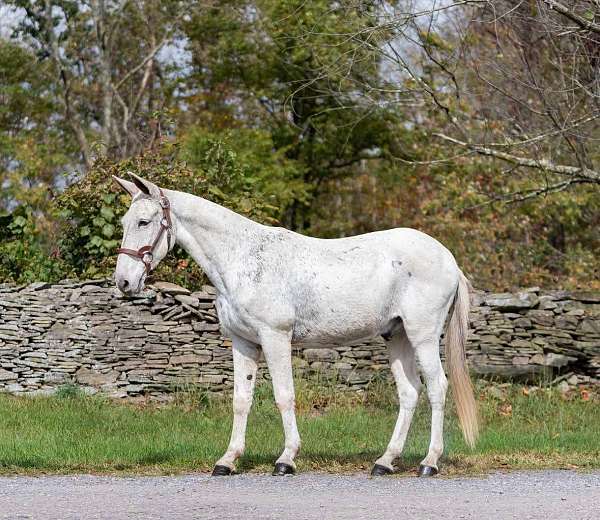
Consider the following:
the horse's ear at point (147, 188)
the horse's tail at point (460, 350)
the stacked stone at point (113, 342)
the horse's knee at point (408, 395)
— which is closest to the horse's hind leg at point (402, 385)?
the horse's knee at point (408, 395)

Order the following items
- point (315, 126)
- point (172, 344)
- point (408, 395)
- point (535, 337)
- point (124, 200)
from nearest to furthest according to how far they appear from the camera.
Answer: point (408, 395) < point (172, 344) < point (535, 337) < point (124, 200) < point (315, 126)

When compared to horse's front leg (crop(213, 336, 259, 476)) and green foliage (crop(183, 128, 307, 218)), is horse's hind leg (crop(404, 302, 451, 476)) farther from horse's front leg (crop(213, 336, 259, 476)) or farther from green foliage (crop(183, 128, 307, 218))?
green foliage (crop(183, 128, 307, 218))

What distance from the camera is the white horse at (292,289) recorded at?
7.32m

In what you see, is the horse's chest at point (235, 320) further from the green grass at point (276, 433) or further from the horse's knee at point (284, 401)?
the green grass at point (276, 433)

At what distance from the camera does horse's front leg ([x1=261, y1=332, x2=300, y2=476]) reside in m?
7.29

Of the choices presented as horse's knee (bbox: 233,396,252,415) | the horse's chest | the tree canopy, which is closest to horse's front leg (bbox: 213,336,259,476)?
horse's knee (bbox: 233,396,252,415)

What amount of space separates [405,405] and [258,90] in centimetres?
1817

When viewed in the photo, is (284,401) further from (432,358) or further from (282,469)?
(432,358)

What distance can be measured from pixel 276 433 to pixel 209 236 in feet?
9.19

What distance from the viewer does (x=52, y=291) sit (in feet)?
42.3

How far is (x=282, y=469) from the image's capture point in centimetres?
724

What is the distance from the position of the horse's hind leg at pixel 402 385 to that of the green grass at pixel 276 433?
0.31 meters

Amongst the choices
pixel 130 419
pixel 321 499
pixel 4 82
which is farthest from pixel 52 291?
pixel 4 82

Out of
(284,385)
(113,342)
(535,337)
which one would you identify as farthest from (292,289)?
(535,337)
